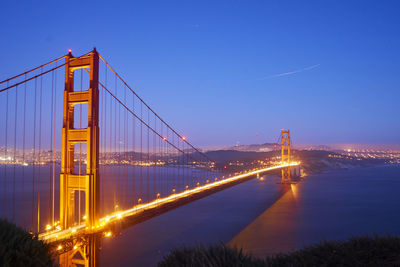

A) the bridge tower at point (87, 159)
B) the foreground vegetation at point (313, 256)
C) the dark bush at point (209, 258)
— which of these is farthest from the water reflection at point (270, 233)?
the dark bush at point (209, 258)

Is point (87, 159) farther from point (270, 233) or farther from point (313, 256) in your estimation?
point (270, 233)

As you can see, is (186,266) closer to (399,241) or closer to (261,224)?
(399,241)

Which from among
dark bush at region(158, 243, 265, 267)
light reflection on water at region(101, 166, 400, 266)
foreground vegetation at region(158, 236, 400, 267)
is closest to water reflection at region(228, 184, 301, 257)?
light reflection on water at region(101, 166, 400, 266)

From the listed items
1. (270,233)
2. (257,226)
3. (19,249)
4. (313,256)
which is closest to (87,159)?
(19,249)

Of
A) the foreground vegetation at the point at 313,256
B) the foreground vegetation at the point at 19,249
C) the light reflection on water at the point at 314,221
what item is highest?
the foreground vegetation at the point at 19,249

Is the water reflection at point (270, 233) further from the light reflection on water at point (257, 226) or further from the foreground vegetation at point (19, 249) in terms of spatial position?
the foreground vegetation at point (19, 249)

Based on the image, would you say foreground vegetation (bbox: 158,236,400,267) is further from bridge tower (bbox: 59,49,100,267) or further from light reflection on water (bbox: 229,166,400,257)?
light reflection on water (bbox: 229,166,400,257)
